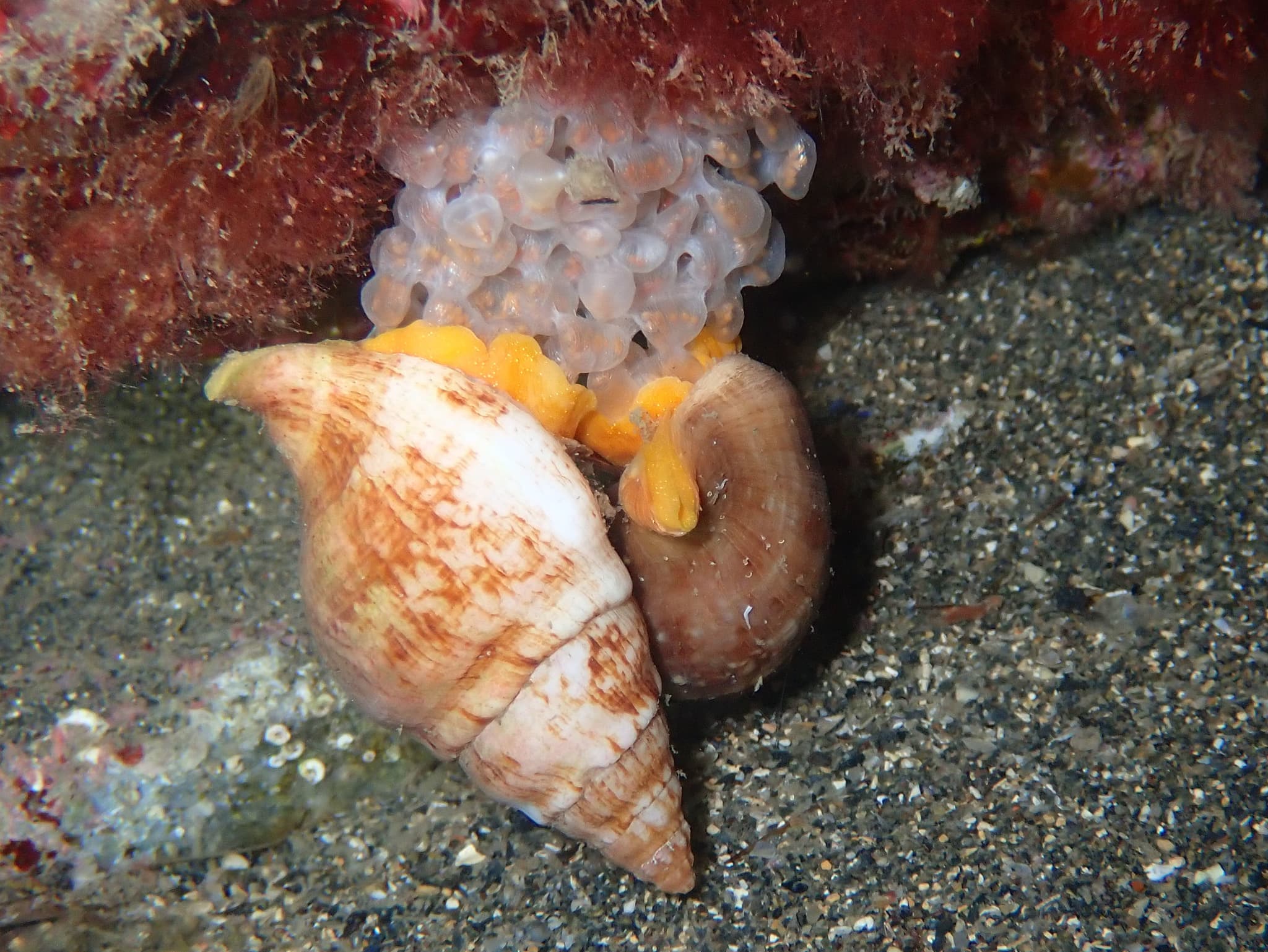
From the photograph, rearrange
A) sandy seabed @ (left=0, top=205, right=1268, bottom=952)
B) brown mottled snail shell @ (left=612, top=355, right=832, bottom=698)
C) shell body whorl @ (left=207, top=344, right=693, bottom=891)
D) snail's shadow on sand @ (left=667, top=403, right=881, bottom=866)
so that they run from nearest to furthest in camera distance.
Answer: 1. shell body whorl @ (left=207, top=344, right=693, bottom=891)
2. brown mottled snail shell @ (left=612, top=355, right=832, bottom=698)
3. sandy seabed @ (left=0, top=205, right=1268, bottom=952)
4. snail's shadow on sand @ (left=667, top=403, right=881, bottom=866)

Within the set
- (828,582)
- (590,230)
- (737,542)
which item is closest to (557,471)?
(737,542)

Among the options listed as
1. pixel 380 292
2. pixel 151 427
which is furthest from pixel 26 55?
pixel 151 427

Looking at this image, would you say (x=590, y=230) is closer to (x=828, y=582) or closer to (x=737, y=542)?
(x=737, y=542)

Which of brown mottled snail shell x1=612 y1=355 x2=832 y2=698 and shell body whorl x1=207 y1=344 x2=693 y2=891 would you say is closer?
shell body whorl x1=207 y1=344 x2=693 y2=891

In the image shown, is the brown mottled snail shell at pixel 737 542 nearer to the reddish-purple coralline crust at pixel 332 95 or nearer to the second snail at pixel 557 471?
the second snail at pixel 557 471

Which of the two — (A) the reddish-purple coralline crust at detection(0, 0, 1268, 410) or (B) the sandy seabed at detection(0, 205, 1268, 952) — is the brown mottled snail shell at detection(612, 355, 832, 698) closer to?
(B) the sandy seabed at detection(0, 205, 1268, 952)

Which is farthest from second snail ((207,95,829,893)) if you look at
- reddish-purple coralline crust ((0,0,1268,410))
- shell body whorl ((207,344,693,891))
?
reddish-purple coralline crust ((0,0,1268,410))

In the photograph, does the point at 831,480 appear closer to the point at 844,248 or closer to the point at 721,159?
the point at 844,248

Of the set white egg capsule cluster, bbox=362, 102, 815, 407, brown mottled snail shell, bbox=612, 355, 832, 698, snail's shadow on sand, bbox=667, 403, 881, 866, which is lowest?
snail's shadow on sand, bbox=667, 403, 881, 866
